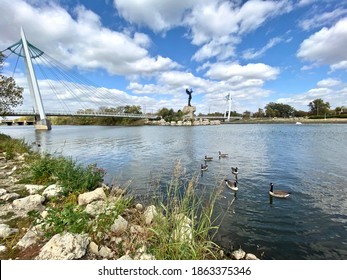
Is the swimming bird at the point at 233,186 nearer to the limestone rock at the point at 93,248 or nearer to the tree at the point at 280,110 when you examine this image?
the limestone rock at the point at 93,248

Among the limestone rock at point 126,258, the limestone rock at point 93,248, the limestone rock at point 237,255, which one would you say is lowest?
the limestone rock at point 237,255

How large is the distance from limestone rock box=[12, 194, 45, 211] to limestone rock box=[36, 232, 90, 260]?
2.24m

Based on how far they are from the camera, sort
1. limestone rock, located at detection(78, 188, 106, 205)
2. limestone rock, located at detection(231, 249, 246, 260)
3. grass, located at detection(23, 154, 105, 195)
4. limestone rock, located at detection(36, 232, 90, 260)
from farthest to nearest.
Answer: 1. grass, located at detection(23, 154, 105, 195)
2. limestone rock, located at detection(78, 188, 106, 205)
3. limestone rock, located at detection(231, 249, 246, 260)
4. limestone rock, located at detection(36, 232, 90, 260)

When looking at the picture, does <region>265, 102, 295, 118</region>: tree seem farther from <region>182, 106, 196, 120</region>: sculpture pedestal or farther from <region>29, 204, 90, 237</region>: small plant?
<region>29, 204, 90, 237</region>: small plant

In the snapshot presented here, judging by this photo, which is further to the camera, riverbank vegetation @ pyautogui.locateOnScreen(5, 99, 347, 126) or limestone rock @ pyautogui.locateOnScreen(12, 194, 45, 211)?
riverbank vegetation @ pyautogui.locateOnScreen(5, 99, 347, 126)

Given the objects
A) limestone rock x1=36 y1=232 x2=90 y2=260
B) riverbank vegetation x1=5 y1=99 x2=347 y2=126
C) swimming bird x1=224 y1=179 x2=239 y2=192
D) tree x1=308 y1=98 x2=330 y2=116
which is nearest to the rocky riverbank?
limestone rock x1=36 y1=232 x2=90 y2=260

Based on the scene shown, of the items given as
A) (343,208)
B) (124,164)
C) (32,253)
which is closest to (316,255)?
(343,208)

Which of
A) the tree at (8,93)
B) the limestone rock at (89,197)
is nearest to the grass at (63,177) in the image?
the limestone rock at (89,197)

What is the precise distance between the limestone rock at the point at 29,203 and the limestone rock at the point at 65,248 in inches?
88.1

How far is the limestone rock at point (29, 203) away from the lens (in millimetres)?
5087

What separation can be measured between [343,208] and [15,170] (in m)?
12.7

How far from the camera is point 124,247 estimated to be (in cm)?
368

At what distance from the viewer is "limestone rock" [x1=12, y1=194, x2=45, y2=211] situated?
5.09 meters
